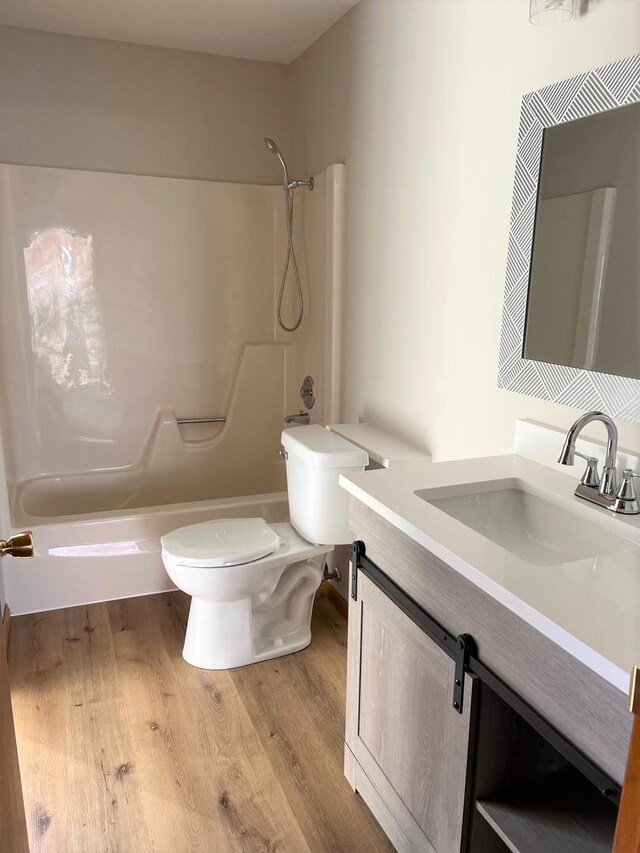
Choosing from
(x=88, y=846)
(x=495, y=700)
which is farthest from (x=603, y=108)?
(x=88, y=846)

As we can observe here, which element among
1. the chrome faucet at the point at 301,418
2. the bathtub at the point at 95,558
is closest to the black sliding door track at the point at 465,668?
the bathtub at the point at 95,558

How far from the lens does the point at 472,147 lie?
1901 millimetres

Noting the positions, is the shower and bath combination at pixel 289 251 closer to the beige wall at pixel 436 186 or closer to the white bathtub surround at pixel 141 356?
the white bathtub surround at pixel 141 356

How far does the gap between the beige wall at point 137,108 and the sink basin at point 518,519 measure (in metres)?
2.42

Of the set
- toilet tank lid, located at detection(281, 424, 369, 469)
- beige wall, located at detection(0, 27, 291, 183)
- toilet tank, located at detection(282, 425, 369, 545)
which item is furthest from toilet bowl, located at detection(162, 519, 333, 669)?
beige wall, located at detection(0, 27, 291, 183)

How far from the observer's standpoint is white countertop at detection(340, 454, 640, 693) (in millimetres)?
921

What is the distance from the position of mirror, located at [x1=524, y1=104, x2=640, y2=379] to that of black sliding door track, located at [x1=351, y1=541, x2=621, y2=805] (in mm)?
666

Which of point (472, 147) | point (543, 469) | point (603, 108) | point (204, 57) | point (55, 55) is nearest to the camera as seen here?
point (603, 108)

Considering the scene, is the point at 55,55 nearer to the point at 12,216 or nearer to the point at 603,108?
the point at 12,216

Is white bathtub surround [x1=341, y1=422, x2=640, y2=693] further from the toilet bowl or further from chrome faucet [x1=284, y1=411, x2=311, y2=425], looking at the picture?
chrome faucet [x1=284, y1=411, x2=311, y2=425]

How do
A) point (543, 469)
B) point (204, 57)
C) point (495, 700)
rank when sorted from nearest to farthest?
point (495, 700) < point (543, 469) < point (204, 57)

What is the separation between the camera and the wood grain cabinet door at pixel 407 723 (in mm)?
1304

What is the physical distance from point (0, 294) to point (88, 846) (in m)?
2.28

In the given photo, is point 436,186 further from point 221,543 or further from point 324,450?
point 221,543
